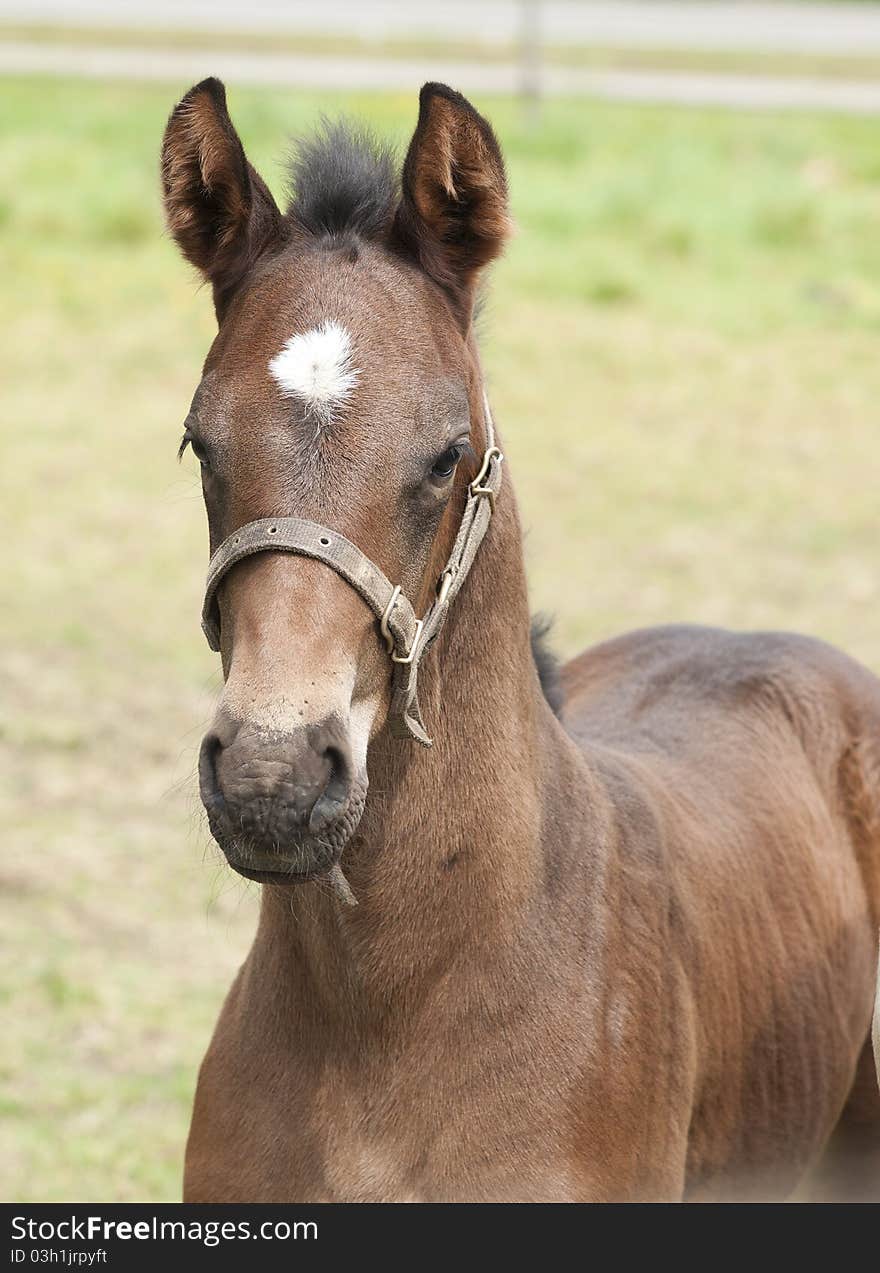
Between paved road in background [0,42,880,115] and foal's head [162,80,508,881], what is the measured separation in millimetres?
16461

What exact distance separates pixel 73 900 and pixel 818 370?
7686 millimetres

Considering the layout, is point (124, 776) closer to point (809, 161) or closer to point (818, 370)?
point (818, 370)

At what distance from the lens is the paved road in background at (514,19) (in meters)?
24.6

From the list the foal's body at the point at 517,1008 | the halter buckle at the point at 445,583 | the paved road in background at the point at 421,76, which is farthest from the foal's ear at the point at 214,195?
the paved road in background at the point at 421,76

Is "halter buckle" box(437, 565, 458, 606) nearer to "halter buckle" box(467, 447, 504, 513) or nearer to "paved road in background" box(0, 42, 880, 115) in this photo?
"halter buckle" box(467, 447, 504, 513)

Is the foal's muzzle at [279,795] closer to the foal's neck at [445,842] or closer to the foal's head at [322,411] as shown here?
the foal's head at [322,411]

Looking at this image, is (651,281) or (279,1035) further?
(651,281)

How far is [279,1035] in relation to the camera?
10.9ft

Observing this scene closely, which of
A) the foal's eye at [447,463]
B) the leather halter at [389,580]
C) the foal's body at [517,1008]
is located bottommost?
the foal's body at [517,1008]

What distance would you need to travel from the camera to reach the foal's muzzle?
259cm

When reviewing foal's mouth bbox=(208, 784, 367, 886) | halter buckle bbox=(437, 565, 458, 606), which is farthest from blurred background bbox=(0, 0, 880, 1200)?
halter buckle bbox=(437, 565, 458, 606)

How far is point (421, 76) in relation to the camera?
20062mm

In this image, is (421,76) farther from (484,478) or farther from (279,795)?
(279,795)

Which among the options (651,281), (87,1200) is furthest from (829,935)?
(651,281)
